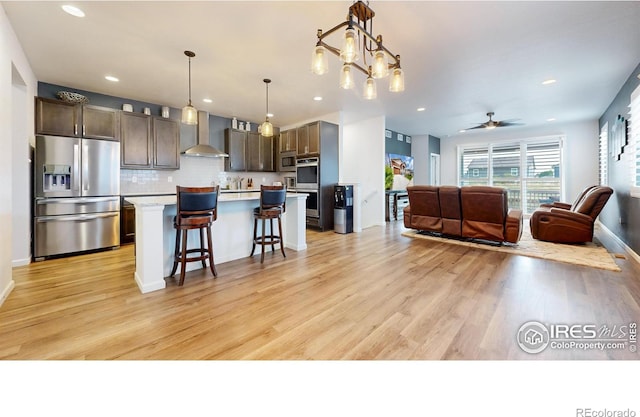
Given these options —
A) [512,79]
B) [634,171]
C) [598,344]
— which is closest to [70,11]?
[598,344]

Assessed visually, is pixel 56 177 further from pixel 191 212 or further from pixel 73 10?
pixel 191 212

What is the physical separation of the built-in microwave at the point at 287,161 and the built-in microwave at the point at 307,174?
23 centimetres

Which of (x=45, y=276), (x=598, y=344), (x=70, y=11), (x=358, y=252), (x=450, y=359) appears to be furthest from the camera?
(x=358, y=252)

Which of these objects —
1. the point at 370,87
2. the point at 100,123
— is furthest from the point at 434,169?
the point at 100,123

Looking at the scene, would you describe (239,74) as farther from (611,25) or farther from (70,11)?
(611,25)

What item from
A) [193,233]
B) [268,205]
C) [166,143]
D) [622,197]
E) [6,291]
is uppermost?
[166,143]

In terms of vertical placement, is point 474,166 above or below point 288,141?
below

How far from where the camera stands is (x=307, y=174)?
19.3ft

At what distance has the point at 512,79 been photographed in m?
4.03

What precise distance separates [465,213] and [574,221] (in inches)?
65.2

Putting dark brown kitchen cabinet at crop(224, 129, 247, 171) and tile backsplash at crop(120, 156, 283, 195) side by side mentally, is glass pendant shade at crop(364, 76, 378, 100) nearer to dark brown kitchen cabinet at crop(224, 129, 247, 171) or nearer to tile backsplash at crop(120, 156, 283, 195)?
dark brown kitchen cabinet at crop(224, 129, 247, 171)

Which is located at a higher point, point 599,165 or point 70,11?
point 70,11
